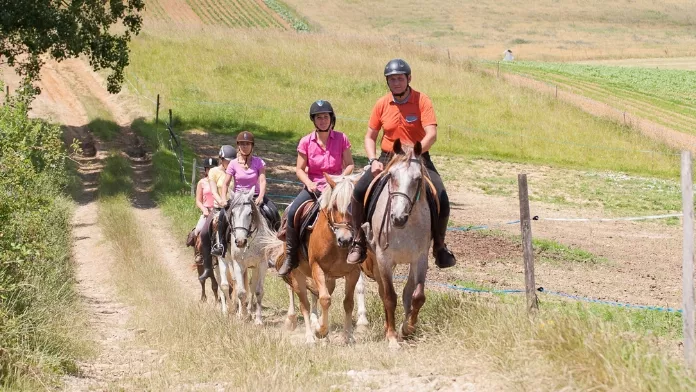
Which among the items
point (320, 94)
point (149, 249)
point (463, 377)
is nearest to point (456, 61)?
point (320, 94)

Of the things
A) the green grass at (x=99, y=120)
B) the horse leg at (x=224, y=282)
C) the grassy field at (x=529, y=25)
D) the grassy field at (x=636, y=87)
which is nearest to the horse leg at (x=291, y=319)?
the horse leg at (x=224, y=282)

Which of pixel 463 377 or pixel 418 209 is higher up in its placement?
pixel 418 209

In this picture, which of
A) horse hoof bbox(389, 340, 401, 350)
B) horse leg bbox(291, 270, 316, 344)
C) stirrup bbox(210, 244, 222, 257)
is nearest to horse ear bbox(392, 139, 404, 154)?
horse hoof bbox(389, 340, 401, 350)

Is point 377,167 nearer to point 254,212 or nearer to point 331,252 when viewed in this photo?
point 331,252

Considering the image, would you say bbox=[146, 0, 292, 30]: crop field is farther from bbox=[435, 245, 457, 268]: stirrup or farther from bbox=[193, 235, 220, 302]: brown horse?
bbox=[435, 245, 457, 268]: stirrup

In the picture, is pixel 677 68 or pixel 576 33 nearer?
pixel 677 68

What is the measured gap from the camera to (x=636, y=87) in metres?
61.4

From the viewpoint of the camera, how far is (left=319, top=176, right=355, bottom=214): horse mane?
1023cm

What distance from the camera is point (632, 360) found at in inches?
267

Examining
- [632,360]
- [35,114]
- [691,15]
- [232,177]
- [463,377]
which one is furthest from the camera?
[691,15]

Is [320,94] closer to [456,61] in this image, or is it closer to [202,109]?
[202,109]

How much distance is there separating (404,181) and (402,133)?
4.11 ft

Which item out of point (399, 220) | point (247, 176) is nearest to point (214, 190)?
point (247, 176)

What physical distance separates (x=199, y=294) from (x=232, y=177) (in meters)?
4.32
